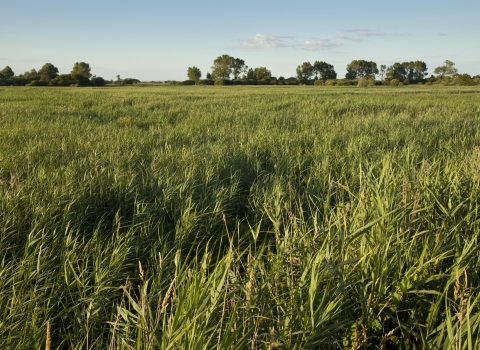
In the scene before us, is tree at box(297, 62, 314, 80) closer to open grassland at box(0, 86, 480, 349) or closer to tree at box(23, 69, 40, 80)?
tree at box(23, 69, 40, 80)

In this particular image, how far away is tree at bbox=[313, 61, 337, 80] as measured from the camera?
106m

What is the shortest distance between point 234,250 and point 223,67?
111 meters

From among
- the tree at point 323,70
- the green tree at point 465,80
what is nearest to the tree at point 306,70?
the tree at point 323,70

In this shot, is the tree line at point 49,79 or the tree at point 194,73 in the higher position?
the tree at point 194,73

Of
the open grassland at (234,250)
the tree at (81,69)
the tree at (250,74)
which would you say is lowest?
the open grassland at (234,250)

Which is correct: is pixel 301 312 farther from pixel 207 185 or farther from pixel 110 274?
pixel 207 185

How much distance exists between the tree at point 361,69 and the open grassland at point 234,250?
112946 millimetres

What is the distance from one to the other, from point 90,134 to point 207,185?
3.73 meters

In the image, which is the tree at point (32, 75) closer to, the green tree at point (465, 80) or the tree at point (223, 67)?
the tree at point (223, 67)

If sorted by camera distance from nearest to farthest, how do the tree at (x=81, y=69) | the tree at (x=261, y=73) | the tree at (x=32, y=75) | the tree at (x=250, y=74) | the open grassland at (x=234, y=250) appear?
the open grassland at (x=234, y=250), the tree at (x=32, y=75), the tree at (x=81, y=69), the tree at (x=261, y=73), the tree at (x=250, y=74)

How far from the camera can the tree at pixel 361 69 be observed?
361 feet

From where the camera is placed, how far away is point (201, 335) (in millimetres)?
1322

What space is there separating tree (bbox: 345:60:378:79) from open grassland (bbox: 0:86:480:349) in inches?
4447

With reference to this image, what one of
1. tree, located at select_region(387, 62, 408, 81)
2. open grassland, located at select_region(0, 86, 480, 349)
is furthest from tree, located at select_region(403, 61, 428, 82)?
open grassland, located at select_region(0, 86, 480, 349)
